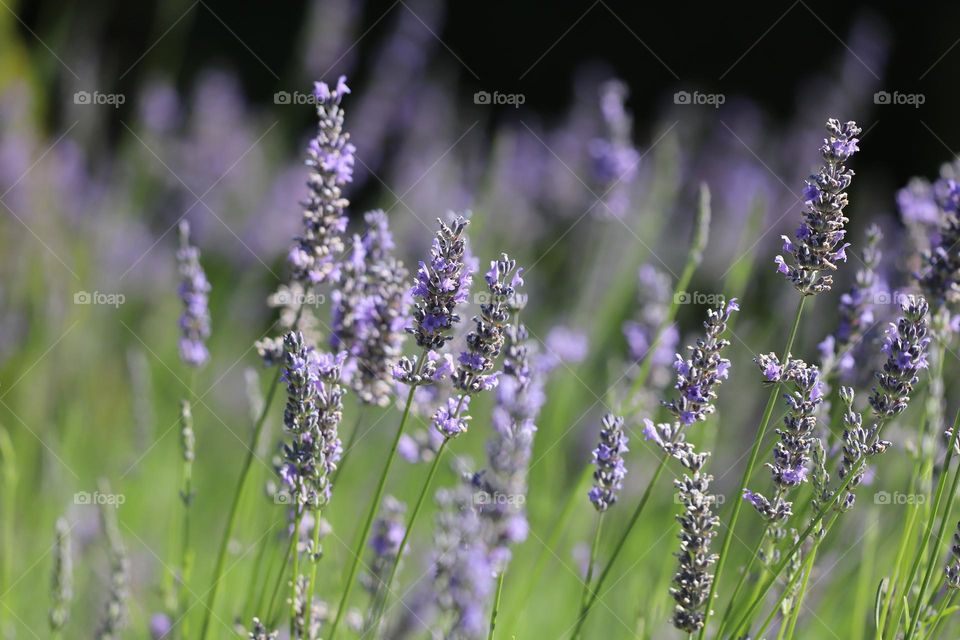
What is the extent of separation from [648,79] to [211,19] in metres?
3.22

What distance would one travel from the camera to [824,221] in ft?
4.26

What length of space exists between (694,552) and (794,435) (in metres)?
0.20

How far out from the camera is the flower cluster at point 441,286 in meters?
1.29

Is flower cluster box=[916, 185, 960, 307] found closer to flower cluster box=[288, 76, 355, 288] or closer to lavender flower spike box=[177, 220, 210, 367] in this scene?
flower cluster box=[288, 76, 355, 288]

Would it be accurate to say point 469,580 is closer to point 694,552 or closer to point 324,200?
point 694,552

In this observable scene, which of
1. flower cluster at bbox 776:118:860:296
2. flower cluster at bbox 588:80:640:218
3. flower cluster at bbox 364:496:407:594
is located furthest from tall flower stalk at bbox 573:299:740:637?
flower cluster at bbox 588:80:640:218

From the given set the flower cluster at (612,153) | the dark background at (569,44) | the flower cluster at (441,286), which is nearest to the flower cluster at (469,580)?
the flower cluster at (441,286)

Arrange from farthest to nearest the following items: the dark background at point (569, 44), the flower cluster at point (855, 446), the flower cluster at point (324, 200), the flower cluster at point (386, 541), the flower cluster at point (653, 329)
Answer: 1. the dark background at point (569, 44)
2. the flower cluster at point (653, 329)
3. the flower cluster at point (386, 541)
4. the flower cluster at point (324, 200)
5. the flower cluster at point (855, 446)

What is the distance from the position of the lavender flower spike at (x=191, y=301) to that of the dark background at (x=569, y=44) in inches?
191

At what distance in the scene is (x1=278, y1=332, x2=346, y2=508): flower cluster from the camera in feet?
4.19

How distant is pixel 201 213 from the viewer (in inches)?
178

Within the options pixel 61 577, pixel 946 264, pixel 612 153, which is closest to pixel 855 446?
pixel 946 264

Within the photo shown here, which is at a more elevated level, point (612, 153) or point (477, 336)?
point (612, 153)

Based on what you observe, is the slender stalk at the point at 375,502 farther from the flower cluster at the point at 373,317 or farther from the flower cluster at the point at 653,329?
the flower cluster at the point at 653,329
